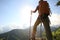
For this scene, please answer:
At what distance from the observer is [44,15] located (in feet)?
32.7

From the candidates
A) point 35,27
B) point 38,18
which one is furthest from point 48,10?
point 35,27

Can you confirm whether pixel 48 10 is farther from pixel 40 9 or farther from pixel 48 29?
pixel 48 29

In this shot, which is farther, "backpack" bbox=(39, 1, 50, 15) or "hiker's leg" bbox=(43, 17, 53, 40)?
"backpack" bbox=(39, 1, 50, 15)

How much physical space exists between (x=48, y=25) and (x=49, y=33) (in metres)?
0.48

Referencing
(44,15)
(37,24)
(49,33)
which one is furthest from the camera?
(37,24)

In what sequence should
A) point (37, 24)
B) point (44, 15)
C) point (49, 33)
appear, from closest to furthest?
point (49, 33) < point (44, 15) < point (37, 24)

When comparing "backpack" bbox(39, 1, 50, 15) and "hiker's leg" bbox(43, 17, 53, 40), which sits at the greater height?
"backpack" bbox(39, 1, 50, 15)

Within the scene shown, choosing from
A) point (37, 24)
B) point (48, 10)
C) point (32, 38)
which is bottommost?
point (32, 38)

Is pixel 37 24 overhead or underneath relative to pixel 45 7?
underneath

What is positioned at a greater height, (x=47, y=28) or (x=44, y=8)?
(x=44, y=8)

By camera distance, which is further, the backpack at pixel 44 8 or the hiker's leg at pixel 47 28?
the backpack at pixel 44 8

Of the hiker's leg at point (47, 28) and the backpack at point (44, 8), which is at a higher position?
the backpack at point (44, 8)

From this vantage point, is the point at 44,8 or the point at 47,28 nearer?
the point at 47,28

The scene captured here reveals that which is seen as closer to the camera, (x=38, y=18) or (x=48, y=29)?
(x=48, y=29)
